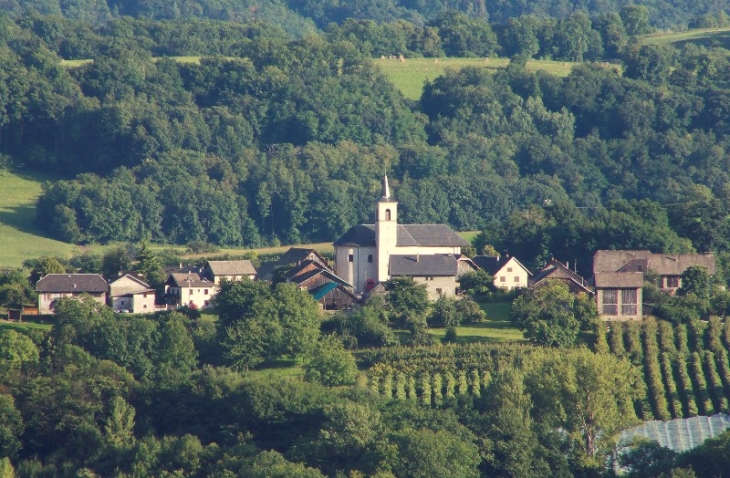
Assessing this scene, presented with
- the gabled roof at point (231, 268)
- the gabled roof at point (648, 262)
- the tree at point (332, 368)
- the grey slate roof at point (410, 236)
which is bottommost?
the tree at point (332, 368)

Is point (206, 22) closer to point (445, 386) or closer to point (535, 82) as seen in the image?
point (535, 82)

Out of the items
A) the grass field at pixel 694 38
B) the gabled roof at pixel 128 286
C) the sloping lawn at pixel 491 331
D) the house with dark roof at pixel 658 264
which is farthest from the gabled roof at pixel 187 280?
the grass field at pixel 694 38

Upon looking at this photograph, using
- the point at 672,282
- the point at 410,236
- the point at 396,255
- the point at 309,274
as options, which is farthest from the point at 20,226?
the point at 672,282

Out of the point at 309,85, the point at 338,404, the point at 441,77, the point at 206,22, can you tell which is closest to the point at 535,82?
the point at 441,77

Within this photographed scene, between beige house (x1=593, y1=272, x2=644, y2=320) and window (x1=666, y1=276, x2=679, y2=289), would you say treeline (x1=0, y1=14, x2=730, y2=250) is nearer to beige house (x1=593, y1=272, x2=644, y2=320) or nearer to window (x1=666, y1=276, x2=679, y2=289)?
window (x1=666, y1=276, x2=679, y2=289)

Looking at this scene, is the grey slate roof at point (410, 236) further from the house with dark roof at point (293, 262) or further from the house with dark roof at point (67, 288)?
the house with dark roof at point (67, 288)

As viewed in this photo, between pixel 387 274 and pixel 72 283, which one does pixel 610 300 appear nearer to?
pixel 387 274
